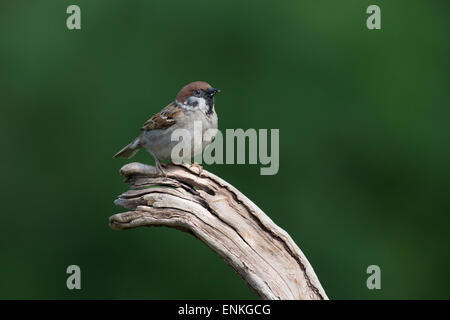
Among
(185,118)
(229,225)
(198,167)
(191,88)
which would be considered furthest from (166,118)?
(229,225)

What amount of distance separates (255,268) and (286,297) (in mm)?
224

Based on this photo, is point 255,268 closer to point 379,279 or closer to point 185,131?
point 185,131

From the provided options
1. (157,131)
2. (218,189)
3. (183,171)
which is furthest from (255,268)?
(157,131)

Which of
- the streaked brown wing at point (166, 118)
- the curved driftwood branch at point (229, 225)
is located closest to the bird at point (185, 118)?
the streaked brown wing at point (166, 118)

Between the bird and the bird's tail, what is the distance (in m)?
0.20

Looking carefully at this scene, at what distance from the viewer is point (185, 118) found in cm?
368

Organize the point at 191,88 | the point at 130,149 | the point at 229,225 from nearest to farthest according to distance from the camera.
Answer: the point at 229,225
the point at 191,88
the point at 130,149

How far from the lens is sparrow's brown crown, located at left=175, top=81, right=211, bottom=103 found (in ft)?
12.0

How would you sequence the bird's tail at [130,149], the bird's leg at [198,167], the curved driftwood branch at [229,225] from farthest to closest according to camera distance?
the bird's tail at [130,149]
the bird's leg at [198,167]
the curved driftwood branch at [229,225]

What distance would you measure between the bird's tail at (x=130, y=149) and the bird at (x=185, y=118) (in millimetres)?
203

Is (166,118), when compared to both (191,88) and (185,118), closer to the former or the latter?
(185,118)

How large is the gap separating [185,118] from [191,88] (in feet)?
0.61

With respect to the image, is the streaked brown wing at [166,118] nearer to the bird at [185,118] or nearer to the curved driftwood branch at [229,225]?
the bird at [185,118]

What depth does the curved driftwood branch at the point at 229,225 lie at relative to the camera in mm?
3268
